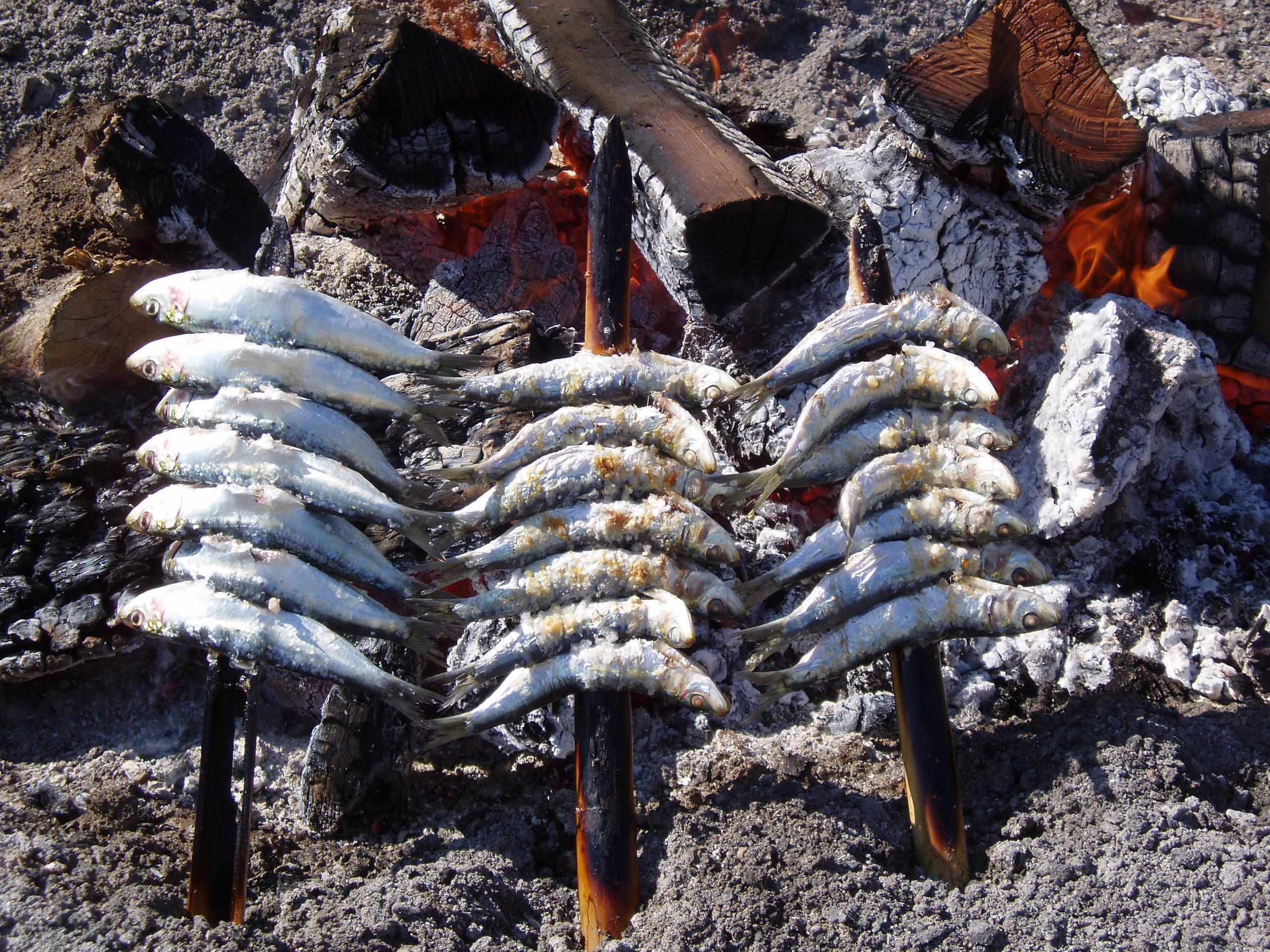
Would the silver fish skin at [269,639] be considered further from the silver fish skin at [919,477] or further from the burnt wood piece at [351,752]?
the silver fish skin at [919,477]

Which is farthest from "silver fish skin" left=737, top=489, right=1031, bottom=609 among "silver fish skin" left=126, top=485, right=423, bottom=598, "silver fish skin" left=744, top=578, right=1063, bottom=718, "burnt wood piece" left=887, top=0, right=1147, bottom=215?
"burnt wood piece" left=887, top=0, right=1147, bottom=215

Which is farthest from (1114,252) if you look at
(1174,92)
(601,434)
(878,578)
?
(601,434)

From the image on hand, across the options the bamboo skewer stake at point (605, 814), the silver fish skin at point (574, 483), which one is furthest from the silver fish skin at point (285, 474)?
the bamboo skewer stake at point (605, 814)

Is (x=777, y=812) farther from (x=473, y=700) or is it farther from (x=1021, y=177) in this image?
(x=1021, y=177)

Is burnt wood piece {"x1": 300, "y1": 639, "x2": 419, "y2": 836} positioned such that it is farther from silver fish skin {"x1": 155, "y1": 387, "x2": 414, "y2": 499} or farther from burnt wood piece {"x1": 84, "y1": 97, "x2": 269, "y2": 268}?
burnt wood piece {"x1": 84, "y1": 97, "x2": 269, "y2": 268}

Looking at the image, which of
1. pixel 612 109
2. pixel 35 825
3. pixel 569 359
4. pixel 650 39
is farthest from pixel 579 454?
pixel 650 39

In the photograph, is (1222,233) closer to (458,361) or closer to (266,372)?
(458,361)
